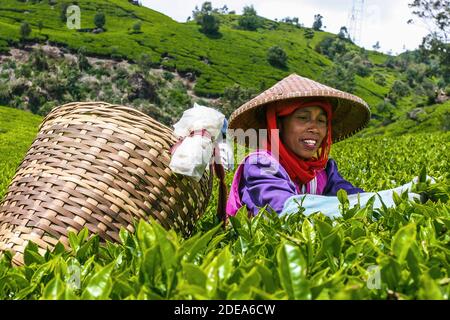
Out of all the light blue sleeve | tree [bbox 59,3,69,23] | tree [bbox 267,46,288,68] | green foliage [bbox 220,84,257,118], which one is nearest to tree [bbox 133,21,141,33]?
tree [bbox 59,3,69,23]

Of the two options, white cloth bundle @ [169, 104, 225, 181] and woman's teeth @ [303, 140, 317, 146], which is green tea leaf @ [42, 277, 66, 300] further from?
woman's teeth @ [303, 140, 317, 146]

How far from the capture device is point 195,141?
2705mm

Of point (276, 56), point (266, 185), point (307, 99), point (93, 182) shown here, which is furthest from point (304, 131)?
point (276, 56)

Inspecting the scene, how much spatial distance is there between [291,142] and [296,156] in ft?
0.32

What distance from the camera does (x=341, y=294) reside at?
0.91m

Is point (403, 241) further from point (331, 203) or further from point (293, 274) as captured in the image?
point (331, 203)

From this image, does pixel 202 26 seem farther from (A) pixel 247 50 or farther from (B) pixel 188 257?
(B) pixel 188 257

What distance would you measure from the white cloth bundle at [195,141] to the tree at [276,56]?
94.0m

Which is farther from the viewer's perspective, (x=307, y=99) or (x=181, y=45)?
(x=181, y=45)

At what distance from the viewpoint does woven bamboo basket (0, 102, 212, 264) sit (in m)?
2.53

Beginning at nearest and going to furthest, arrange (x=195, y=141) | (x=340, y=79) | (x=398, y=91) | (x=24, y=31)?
(x=195, y=141) → (x=24, y=31) → (x=340, y=79) → (x=398, y=91)

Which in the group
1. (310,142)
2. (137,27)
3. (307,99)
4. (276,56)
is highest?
(137,27)

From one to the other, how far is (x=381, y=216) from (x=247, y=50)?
9965 centimetres

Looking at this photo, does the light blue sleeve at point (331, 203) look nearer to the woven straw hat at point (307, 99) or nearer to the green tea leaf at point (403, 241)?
the woven straw hat at point (307, 99)
